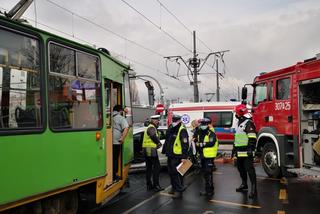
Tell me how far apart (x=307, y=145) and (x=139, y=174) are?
499 centimetres

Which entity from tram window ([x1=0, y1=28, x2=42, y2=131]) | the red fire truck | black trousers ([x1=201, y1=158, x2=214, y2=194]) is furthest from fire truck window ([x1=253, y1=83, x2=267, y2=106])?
tram window ([x1=0, y1=28, x2=42, y2=131])

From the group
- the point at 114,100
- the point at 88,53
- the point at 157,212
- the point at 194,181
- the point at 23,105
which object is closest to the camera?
the point at 23,105

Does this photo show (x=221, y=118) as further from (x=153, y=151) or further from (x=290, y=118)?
(x=153, y=151)

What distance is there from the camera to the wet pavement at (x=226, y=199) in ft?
23.4

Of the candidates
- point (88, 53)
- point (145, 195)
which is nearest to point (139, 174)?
point (145, 195)

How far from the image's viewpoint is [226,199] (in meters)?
8.01

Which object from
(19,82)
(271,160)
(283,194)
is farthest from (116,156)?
(271,160)

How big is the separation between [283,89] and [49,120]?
699cm

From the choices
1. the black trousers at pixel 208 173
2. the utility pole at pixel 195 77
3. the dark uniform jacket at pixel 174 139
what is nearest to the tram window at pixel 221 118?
the utility pole at pixel 195 77

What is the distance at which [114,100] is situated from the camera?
309 inches

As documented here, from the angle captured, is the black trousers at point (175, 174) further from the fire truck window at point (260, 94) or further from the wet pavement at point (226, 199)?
the fire truck window at point (260, 94)

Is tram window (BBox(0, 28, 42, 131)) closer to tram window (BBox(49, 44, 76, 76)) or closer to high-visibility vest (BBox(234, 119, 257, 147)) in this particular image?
tram window (BBox(49, 44, 76, 76))

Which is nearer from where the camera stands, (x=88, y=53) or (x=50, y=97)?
(x=50, y=97)

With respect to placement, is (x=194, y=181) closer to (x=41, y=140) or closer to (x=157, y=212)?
(x=157, y=212)
